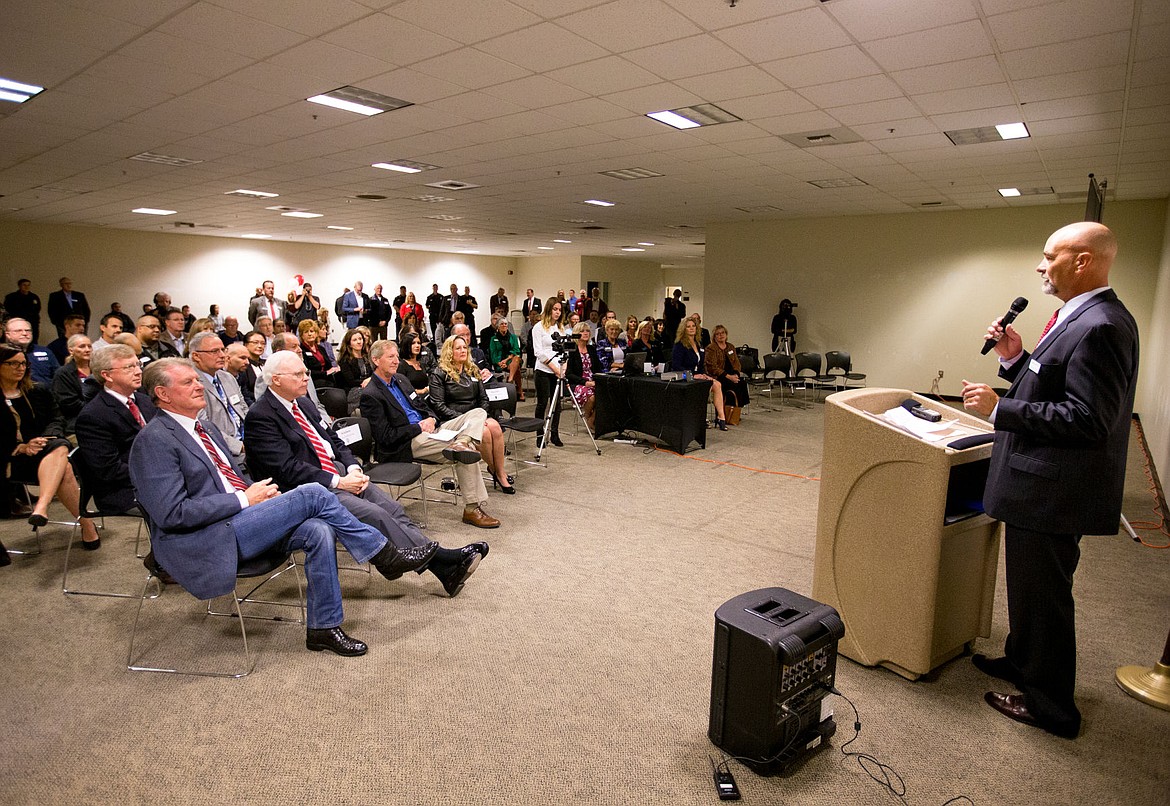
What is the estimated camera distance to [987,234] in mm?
10922

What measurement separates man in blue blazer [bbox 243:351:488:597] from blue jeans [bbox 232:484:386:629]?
1.13ft

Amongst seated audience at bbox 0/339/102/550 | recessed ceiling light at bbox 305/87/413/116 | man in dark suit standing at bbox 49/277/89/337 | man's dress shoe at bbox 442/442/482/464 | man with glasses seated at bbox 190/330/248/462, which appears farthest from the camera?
man in dark suit standing at bbox 49/277/89/337

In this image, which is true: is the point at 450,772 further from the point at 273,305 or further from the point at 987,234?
the point at 273,305

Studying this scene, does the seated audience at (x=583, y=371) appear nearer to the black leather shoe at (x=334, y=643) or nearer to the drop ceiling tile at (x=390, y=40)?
the drop ceiling tile at (x=390, y=40)

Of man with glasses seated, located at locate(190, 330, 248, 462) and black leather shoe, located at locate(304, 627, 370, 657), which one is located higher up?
man with glasses seated, located at locate(190, 330, 248, 462)

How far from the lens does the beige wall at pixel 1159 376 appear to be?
20.5 feet

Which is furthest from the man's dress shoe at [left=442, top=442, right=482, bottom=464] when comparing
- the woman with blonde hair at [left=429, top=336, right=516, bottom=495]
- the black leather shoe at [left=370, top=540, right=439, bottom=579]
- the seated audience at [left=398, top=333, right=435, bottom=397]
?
the seated audience at [left=398, top=333, right=435, bottom=397]

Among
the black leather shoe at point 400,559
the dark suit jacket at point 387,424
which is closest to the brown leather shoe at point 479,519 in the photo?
the dark suit jacket at point 387,424

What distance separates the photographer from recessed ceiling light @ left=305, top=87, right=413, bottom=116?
5.08m

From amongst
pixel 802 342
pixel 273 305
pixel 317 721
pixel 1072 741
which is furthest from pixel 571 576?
pixel 273 305

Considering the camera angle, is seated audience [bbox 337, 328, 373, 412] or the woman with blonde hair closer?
the woman with blonde hair

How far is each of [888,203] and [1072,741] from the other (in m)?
9.61

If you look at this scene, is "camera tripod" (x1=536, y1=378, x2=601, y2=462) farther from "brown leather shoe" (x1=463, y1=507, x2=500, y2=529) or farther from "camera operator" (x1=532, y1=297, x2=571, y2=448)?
"brown leather shoe" (x1=463, y1=507, x2=500, y2=529)

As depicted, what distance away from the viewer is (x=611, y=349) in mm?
8273
